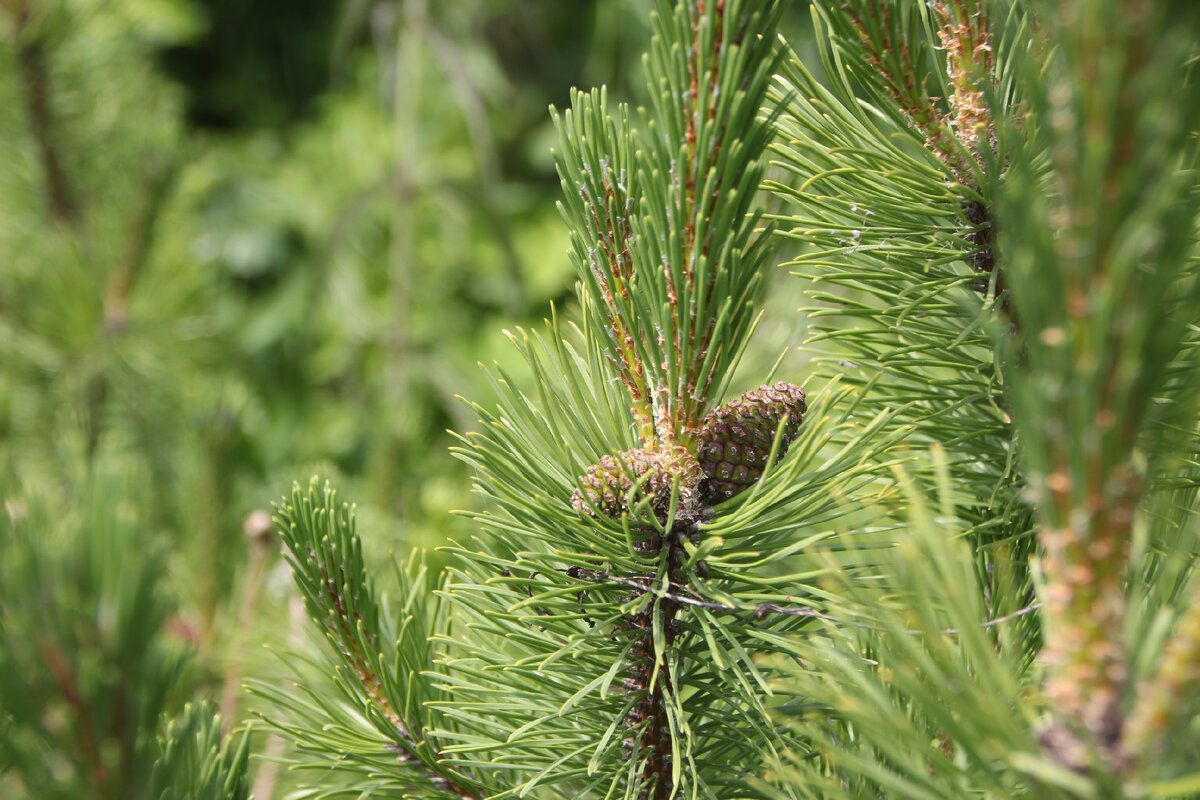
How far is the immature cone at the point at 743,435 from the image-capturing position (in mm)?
253

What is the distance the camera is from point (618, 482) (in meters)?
0.25

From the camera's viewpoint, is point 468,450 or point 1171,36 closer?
point 1171,36

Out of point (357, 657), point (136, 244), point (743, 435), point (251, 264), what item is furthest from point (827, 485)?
point (251, 264)

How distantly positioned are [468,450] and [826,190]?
16cm

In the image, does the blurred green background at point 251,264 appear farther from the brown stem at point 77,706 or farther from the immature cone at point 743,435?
the immature cone at point 743,435

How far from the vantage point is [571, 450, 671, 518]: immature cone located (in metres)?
0.25

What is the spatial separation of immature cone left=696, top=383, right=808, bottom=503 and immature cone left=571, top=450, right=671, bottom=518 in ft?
0.05

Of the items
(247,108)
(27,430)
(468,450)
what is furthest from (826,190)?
(247,108)

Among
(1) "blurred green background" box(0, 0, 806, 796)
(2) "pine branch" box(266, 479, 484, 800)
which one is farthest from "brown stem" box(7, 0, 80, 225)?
(2) "pine branch" box(266, 479, 484, 800)

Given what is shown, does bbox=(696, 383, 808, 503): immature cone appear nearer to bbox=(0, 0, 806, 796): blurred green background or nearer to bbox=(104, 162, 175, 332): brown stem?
bbox=(0, 0, 806, 796): blurred green background

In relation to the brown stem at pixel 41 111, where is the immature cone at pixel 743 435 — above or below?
below

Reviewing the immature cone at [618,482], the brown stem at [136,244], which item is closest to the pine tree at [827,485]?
the immature cone at [618,482]

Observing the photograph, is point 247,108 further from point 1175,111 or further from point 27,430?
point 1175,111

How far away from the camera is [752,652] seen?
27 cm
